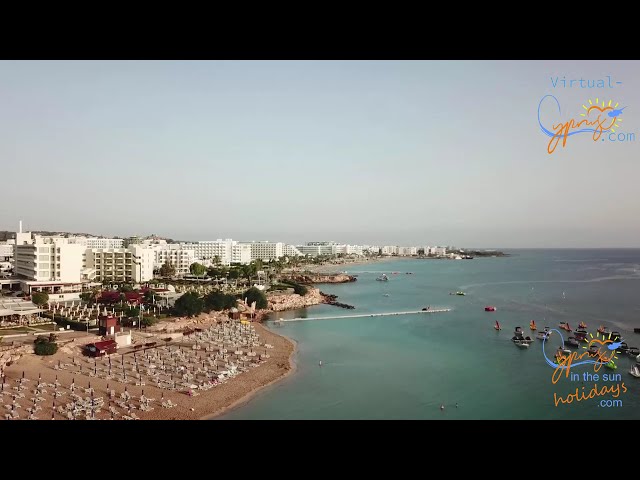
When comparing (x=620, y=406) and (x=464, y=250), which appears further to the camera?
(x=464, y=250)

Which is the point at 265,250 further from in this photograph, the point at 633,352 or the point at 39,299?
the point at 633,352

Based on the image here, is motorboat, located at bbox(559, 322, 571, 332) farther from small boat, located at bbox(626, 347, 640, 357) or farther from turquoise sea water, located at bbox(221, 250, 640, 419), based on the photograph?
small boat, located at bbox(626, 347, 640, 357)

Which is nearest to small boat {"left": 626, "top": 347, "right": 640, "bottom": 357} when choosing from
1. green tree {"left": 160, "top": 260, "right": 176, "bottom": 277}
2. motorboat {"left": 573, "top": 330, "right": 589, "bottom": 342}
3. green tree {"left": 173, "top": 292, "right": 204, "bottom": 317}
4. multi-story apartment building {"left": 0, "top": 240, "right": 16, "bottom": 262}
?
motorboat {"left": 573, "top": 330, "right": 589, "bottom": 342}

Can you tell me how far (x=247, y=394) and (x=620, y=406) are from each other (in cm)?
398

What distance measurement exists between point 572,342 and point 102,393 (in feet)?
23.3

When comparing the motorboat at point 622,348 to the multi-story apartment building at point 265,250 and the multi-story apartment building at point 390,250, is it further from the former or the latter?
the multi-story apartment building at point 390,250

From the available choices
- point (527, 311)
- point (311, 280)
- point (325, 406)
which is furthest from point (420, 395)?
point (311, 280)

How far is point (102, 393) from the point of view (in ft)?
15.0

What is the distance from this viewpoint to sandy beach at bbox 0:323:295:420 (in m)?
4.14

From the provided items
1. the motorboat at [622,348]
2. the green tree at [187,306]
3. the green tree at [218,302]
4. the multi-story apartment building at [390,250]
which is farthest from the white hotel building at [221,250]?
the multi-story apartment building at [390,250]

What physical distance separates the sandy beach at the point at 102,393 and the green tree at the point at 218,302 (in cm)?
402
